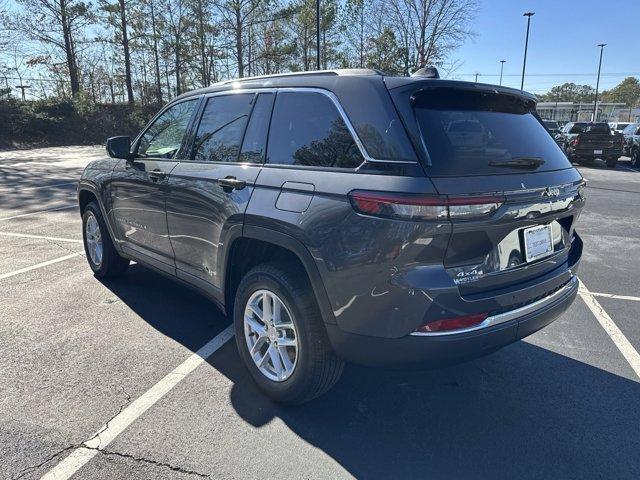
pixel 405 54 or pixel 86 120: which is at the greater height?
pixel 405 54

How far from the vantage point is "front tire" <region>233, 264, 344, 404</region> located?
264cm

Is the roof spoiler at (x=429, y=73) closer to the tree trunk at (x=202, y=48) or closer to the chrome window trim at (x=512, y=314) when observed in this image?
the chrome window trim at (x=512, y=314)

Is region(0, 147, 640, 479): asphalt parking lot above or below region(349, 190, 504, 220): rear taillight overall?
below

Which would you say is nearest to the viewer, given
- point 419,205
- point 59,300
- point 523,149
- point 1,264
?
point 419,205

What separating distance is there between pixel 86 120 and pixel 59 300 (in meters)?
29.3

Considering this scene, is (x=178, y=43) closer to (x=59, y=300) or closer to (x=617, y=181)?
(x=617, y=181)

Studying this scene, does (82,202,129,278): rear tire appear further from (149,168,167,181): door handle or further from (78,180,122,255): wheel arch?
(149,168,167,181): door handle

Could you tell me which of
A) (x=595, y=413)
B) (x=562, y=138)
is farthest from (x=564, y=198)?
(x=562, y=138)

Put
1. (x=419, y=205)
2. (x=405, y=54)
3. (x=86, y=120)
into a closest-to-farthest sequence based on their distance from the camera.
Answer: (x=419, y=205)
(x=86, y=120)
(x=405, y=54)

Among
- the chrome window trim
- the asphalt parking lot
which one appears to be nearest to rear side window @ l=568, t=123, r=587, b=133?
the asphalt parking lot

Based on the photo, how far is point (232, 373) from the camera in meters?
3.31

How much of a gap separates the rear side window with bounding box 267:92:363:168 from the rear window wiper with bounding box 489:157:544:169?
2.33 ft

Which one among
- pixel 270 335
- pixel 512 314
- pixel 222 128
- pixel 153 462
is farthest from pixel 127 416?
pixel 512 314

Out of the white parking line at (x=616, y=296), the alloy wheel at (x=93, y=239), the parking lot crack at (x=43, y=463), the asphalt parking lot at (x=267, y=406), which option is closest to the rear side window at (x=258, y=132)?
the asphalt parking lot at (x=267, y=406)
